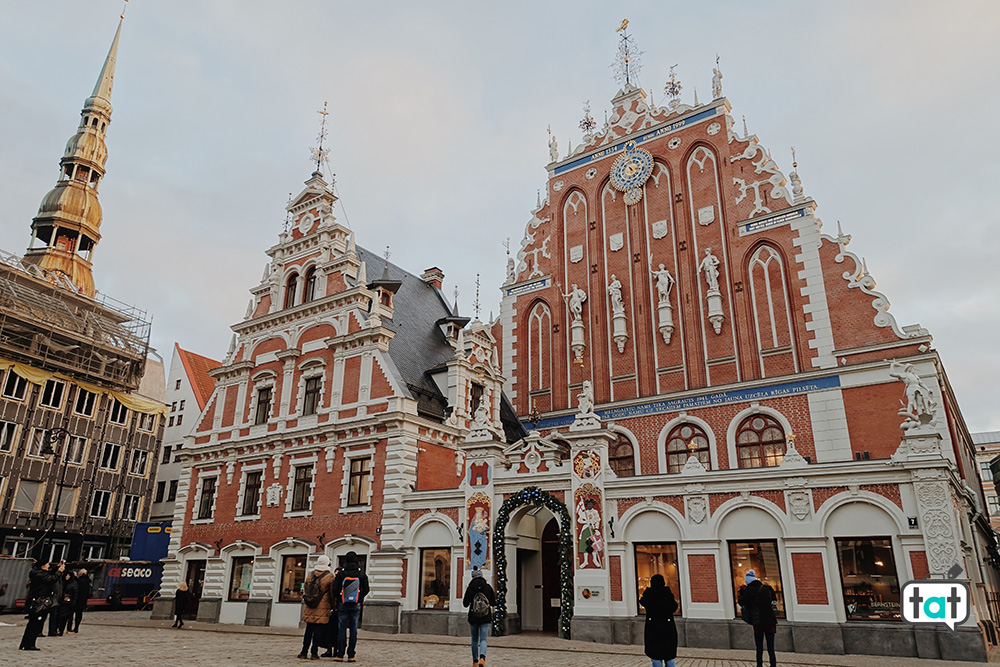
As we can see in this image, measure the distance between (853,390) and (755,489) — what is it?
241 inches

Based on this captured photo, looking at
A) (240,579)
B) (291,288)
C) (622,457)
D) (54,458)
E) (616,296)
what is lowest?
(240,579)

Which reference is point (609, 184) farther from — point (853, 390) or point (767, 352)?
point (853, 390)

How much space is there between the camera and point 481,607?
1152cm

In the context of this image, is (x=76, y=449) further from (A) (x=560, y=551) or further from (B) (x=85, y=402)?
(A) (x=560, y=551)

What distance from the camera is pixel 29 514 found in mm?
34875

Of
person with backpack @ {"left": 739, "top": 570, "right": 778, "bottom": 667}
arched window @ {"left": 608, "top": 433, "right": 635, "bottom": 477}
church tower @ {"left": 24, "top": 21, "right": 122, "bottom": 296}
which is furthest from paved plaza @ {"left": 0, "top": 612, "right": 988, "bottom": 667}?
church tower @ {"left": 24, "top": 21, "right": 122, "bottom": 296}

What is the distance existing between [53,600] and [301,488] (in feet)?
32.5

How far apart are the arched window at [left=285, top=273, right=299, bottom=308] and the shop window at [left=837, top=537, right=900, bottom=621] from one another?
853 inches

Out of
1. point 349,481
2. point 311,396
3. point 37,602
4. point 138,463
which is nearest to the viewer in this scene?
point 37,602

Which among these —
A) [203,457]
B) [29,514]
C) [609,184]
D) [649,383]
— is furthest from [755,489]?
[29,514]

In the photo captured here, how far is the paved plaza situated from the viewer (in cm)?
1255

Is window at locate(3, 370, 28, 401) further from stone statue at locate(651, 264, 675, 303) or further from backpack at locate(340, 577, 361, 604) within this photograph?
Result: stone statue at locate(651, 264, 675, 303)

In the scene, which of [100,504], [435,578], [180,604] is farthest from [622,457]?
[100,504]

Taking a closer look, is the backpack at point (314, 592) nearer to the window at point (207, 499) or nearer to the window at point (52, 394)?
the window at point (207, 499)
